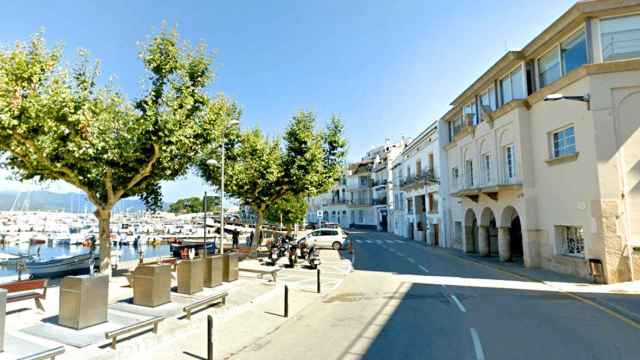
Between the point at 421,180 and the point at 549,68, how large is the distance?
65.3ft

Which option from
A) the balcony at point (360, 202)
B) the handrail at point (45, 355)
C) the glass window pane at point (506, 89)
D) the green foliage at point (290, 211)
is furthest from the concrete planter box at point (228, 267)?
the balcony at point (360, 202)

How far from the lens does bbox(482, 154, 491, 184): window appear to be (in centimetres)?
2350

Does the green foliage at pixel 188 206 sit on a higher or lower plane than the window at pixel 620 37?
lower

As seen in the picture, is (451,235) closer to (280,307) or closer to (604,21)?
(604,21)

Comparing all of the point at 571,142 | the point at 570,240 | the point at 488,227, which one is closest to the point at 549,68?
the point at 571,142

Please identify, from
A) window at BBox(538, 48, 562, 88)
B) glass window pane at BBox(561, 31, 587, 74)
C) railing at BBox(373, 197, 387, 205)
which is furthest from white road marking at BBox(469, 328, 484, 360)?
railing at BBox(373, 197, 387, 205)

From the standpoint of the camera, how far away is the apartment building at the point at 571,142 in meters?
14.3

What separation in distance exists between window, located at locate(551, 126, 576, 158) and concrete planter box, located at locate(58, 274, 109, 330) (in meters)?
18.6

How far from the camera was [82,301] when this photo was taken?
770 cm

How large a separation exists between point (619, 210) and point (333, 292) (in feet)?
39.0

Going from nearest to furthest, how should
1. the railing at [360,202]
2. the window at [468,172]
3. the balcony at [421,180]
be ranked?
the window at [468,172] → the balcony at [421,180] → the railing at [360,202]

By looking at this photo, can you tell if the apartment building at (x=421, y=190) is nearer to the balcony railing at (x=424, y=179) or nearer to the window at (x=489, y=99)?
the balcony railing at (x=424, y=179)

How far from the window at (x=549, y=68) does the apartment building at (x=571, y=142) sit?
58 millimetres

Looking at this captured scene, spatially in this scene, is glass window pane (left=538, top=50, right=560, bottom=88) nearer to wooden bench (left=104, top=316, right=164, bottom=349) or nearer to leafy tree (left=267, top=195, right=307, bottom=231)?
wooden bench (left=104, top=316, right=164, bottom=349)
